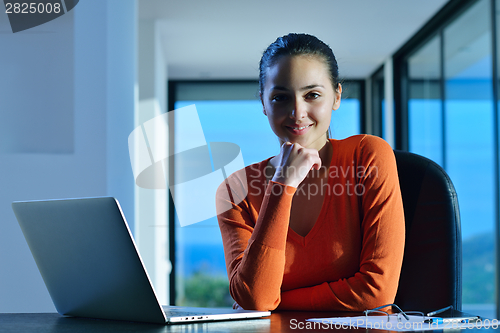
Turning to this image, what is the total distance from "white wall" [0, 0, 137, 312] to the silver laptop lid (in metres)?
1.08

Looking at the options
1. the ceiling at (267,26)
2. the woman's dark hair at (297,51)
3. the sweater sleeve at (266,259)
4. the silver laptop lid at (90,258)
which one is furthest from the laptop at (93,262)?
the ceiling at (267,26)

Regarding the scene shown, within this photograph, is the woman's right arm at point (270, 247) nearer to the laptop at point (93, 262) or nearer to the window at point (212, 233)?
the laptop at point (93, 262)

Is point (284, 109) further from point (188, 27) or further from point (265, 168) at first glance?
point (188, 27)

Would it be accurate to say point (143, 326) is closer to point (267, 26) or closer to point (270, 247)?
point (270, 247)

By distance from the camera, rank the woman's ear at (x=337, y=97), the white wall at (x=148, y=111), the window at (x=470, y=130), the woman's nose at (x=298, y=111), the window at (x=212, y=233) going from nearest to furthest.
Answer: the woman's nose at (x=298, y=111), the woman's ear at (x=337, y=97), the window at (x=470, y=130), the white wall at (x=148, y=111), the window at (x=212, y=233)

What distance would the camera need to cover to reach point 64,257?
2.54 feet

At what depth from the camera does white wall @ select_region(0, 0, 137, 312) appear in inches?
71.4

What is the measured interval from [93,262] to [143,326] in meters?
0.12

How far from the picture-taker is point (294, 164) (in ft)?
3.67

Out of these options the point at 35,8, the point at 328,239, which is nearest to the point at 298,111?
the point at 328,239

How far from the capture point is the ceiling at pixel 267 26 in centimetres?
362

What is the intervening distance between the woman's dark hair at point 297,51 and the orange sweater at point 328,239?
0.23 meters

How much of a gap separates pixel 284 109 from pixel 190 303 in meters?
4.35

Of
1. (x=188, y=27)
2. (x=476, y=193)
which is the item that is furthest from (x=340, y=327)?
(x=188, y=27)
